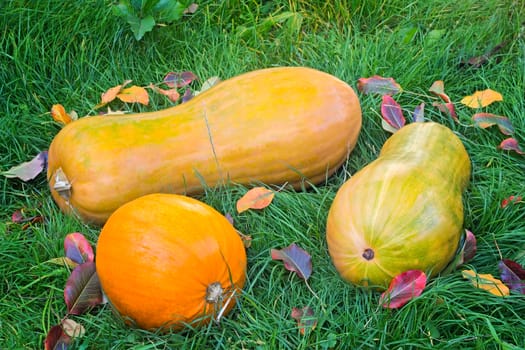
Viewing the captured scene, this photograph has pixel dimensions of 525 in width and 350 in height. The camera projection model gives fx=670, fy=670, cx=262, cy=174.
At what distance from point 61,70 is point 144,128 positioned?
0.88 metres

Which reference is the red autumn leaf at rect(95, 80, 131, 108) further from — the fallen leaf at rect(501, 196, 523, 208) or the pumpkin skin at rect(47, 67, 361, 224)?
the fallen leaf at rect(501, 196, 523, 208)

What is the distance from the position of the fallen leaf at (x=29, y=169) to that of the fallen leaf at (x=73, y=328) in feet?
2.81

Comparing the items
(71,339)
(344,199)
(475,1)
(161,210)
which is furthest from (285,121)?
(475,1)

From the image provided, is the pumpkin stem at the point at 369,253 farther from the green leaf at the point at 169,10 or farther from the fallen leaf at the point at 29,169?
the green leaf at the point at 169,10

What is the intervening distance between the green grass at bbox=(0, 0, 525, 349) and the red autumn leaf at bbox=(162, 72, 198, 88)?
7 centimetres

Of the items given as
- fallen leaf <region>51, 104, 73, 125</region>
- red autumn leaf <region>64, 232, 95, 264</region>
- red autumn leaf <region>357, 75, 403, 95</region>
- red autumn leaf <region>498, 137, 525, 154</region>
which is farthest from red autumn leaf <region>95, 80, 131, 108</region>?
red autumn leaf <region>498, 137, 525, 154</region>

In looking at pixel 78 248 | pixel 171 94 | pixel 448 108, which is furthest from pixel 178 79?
pixel 448 108

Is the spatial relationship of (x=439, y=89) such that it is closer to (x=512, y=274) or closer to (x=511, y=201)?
(x=511, y=201)

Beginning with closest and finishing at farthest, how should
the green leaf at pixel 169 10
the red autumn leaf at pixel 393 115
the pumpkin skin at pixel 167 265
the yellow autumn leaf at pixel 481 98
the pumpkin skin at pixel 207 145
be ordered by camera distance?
the pumpkin skin at pixel 167 265
the pumpkin skin at pixel 207 145
the red autumn leaf at pixel 393 115
the yellow autumn leaf at pixel 481 98
the green leaf at pixel 169 10

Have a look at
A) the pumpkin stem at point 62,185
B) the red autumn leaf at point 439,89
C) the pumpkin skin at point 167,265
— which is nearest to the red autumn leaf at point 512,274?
the pumpkin skin at point 167,265

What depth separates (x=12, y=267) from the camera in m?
2.40

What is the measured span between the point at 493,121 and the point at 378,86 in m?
0.53

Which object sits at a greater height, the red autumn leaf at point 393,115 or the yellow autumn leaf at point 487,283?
the red autumn leaf at point 393,115

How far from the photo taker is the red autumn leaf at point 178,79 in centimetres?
320
